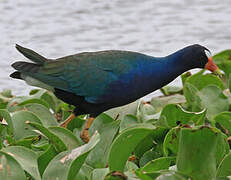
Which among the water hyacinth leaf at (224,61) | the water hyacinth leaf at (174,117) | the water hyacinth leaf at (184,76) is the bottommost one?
the water hyacinth leaf at (184,76)

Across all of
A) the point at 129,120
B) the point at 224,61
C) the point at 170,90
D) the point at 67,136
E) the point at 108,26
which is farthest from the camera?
the point at 108,26

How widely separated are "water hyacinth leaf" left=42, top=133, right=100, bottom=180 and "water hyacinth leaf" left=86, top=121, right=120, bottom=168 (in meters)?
0.24

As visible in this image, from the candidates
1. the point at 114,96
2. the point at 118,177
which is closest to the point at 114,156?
the point at 118,177

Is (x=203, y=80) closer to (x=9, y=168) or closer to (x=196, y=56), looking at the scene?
(x=196, y=56)

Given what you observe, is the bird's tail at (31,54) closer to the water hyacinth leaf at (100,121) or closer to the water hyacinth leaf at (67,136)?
the water hyacinth leaf at (100,121)

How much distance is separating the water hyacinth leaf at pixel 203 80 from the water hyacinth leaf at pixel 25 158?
1480 millimetres

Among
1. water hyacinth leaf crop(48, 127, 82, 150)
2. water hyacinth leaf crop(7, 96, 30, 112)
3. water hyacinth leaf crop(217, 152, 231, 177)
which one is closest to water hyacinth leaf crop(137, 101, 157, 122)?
water hyacinth leaf crop(48, 127, 82, 150)

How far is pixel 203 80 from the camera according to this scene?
12.3 ft

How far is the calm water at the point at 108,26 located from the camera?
5.91 metres

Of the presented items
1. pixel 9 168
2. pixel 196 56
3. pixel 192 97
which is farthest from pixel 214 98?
pixel 9 168

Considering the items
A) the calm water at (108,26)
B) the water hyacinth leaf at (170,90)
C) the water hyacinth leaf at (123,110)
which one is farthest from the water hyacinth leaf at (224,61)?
the calm water at (108,26)

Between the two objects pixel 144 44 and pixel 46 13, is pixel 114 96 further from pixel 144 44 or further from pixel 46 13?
pixel 46 13

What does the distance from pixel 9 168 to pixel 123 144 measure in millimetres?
485

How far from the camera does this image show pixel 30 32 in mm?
6363
